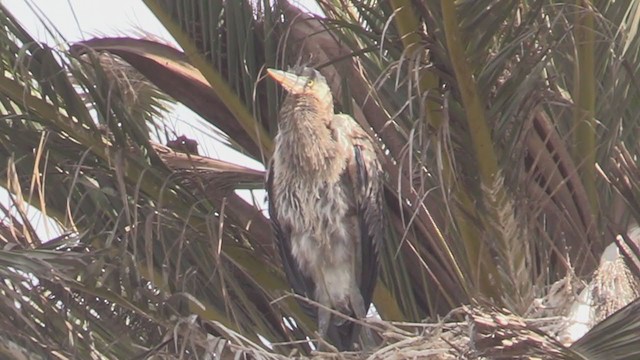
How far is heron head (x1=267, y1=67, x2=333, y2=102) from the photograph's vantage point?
5777 mm

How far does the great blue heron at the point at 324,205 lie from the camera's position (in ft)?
19.4

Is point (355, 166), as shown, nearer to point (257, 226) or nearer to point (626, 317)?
point (257, 226)

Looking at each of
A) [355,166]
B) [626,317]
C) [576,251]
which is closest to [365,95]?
[355,166]

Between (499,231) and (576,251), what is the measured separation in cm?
42

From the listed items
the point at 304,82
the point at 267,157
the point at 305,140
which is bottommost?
the point at 267,157

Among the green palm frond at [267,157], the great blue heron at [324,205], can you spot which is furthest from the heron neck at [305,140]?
the green palm frond at [267,157]

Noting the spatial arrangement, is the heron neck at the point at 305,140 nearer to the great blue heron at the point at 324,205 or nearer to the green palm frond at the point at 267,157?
the great blue heron at the point at 324,205

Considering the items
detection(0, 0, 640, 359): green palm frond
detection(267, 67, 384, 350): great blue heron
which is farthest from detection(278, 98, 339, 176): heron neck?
detection(0, 0, 640, 359): green palm frond

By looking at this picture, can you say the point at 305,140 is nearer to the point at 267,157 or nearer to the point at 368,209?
the point at 267,157

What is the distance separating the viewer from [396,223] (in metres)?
6.18

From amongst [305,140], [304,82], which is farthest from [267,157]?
[304,82]

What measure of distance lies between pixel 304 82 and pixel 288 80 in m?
0.13

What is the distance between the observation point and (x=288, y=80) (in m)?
5.83

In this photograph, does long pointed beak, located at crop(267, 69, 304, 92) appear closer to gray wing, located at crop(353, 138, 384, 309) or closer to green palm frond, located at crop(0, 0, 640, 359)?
green palm frond, located at crop(0, 0, 640, 359)
